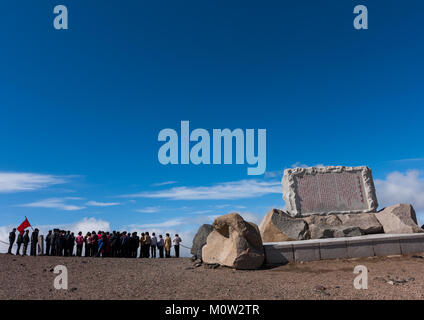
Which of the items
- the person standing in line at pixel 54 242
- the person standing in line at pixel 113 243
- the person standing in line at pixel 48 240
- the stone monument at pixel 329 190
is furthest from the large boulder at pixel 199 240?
the person standing in line at pixel 48 240

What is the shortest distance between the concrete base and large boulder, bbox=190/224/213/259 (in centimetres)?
287

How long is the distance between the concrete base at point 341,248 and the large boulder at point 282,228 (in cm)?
150

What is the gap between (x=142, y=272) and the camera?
10.0 meters

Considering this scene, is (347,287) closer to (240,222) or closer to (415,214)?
(240,222)

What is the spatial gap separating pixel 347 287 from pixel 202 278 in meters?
3.97

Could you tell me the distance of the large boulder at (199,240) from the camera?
40.7 ft

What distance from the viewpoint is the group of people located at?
50.8 ft

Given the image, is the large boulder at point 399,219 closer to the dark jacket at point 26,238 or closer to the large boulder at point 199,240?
the large boulder at point 199,240

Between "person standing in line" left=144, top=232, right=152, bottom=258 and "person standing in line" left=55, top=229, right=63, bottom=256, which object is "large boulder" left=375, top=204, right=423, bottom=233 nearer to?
"person standing in line" left=144, top=232, right=152, bottom=258

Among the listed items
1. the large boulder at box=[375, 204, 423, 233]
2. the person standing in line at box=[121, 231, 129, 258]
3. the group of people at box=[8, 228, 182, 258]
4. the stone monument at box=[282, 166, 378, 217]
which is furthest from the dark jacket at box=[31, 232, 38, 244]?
the large boulder at box=[375, 204, 423, 233]

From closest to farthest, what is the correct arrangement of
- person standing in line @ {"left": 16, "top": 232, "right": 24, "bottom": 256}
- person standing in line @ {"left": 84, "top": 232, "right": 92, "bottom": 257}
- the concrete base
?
1. the concrete base
2. person standing in line @ {"left": 16, "top": 232, "right": 24, "bottom": 256}
3. person standing in line @ {"left": 84, "top": 232, "right": 92, "bottom": 257}

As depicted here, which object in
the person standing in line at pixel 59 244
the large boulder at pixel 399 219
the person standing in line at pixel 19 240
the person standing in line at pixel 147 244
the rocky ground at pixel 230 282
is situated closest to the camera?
the rocky ground at pixel 230 282

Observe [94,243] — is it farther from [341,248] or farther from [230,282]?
[341,248]

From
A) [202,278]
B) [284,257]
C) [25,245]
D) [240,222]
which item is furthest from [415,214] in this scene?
[25,245]
